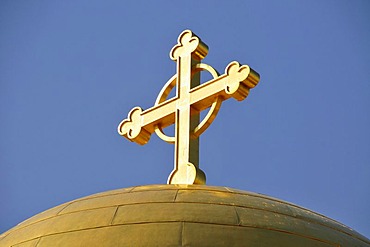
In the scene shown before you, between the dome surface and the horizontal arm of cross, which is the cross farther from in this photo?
the dome surface

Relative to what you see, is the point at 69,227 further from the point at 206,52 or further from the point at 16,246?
Result: the point at 206,52

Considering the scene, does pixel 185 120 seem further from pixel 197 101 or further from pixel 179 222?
pixel 179 222

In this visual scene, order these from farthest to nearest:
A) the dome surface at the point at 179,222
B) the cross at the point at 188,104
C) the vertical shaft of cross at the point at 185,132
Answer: the cross at the point at 188,104
the vertical shaft of cross at the point at 185,132
the dome surface at the point at 179,222

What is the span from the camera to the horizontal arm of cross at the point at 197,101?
41.7 feet

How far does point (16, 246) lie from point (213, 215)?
6.38 ft

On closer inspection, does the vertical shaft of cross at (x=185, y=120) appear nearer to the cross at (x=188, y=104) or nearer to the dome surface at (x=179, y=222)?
the cross at (x=188, y=104)

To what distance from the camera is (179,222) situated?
10773 mm

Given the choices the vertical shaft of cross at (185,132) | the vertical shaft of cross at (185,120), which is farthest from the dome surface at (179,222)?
the vertical shaft of cross at (185,120)

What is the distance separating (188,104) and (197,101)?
11 cm

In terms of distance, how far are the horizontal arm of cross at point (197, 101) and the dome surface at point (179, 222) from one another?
1.33 meters

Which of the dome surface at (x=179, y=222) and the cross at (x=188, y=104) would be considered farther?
the cross at (x=188, y=104)

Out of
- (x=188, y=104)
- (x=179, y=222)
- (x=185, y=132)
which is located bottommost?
(x=179, y=222)

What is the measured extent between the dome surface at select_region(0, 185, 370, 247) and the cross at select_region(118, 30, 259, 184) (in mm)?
854

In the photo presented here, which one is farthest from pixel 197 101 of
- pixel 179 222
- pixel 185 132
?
pixel 179 222
